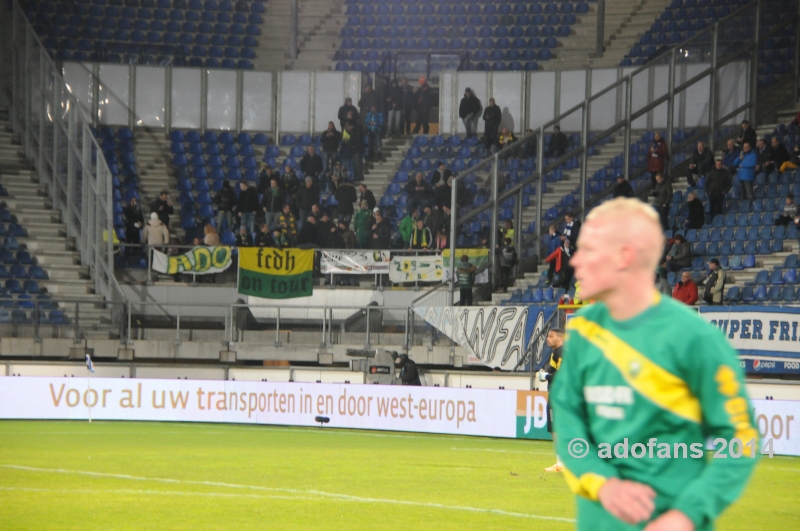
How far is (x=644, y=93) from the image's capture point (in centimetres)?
2903

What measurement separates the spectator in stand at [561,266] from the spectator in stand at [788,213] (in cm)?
445

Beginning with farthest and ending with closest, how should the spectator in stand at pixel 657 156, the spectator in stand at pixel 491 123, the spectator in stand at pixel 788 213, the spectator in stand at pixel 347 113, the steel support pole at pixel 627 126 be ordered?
the spectator in stand at pixel 347 113 → the spectator in stand at pixel 491 123 → the steel support pole at pixel 627 126 → the spectator in stand at pixel 657 156 → the spectator in stand at pixel 788 213

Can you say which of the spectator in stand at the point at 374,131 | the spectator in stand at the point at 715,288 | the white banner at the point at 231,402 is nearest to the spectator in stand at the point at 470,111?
the spectator in stand at the point at 374,131

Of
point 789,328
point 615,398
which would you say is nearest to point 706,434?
point 615,398

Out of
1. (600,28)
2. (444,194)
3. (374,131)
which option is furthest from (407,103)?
(600,28)

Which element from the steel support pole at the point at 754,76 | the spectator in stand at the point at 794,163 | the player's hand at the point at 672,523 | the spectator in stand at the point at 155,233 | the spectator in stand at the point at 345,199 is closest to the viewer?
the player's hand at the point at 672,523

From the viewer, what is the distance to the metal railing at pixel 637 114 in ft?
84.6

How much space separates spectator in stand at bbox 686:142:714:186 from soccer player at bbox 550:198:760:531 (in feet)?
77.0

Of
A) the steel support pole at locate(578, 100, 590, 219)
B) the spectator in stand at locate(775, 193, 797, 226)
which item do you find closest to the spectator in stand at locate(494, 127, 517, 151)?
the steel support pole at locate(578, 100, 590, 219)

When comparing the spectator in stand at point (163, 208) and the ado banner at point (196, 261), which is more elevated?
the spectator in stand at point (163, 208)

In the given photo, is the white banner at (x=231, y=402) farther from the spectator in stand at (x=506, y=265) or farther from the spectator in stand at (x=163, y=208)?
the spectator in stand at (x=163, y=208)

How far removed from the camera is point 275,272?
26484 mm

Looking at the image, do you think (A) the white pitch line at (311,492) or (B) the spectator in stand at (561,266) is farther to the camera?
(B) the spectator in stand at (561,266)

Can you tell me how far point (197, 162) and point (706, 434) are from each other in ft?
99.4
